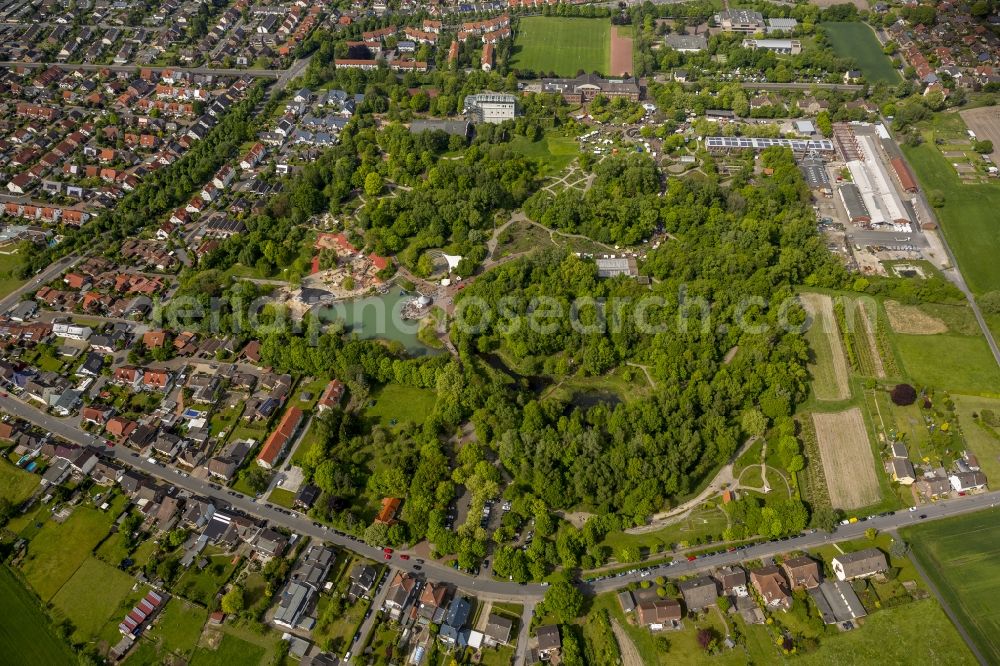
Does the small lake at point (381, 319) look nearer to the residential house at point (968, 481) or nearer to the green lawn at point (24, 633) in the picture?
the green lawn at point (24, 633)

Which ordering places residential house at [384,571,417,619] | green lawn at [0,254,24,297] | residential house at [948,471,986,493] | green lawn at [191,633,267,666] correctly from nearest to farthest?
green lawn at [191,633,267,666] < residential house at [384,571,417,619] < residential house at [948,471,986,493] < green lawn at [0,254,24,297]

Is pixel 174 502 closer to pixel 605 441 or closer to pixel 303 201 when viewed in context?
pixel 605 441

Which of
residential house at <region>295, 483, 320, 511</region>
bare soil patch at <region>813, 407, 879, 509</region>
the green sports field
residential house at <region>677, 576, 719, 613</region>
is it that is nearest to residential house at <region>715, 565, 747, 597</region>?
residential house at <region>677, 576, 719, 613</region>

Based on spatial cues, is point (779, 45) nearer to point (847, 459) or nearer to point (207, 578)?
point (847, 459)

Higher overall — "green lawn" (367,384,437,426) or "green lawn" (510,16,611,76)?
"green lawn" (510,16,611,76)

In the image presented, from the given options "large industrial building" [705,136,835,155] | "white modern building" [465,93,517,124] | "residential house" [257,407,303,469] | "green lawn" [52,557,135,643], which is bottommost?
"green lawn" [52,557,135,643]

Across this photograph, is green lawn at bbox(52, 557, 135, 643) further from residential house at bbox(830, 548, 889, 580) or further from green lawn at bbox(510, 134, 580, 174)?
green lawn at bbox(510, 134, 580, 174)

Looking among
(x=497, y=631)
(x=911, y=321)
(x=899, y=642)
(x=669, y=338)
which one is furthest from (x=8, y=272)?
(x=911, y=321)
